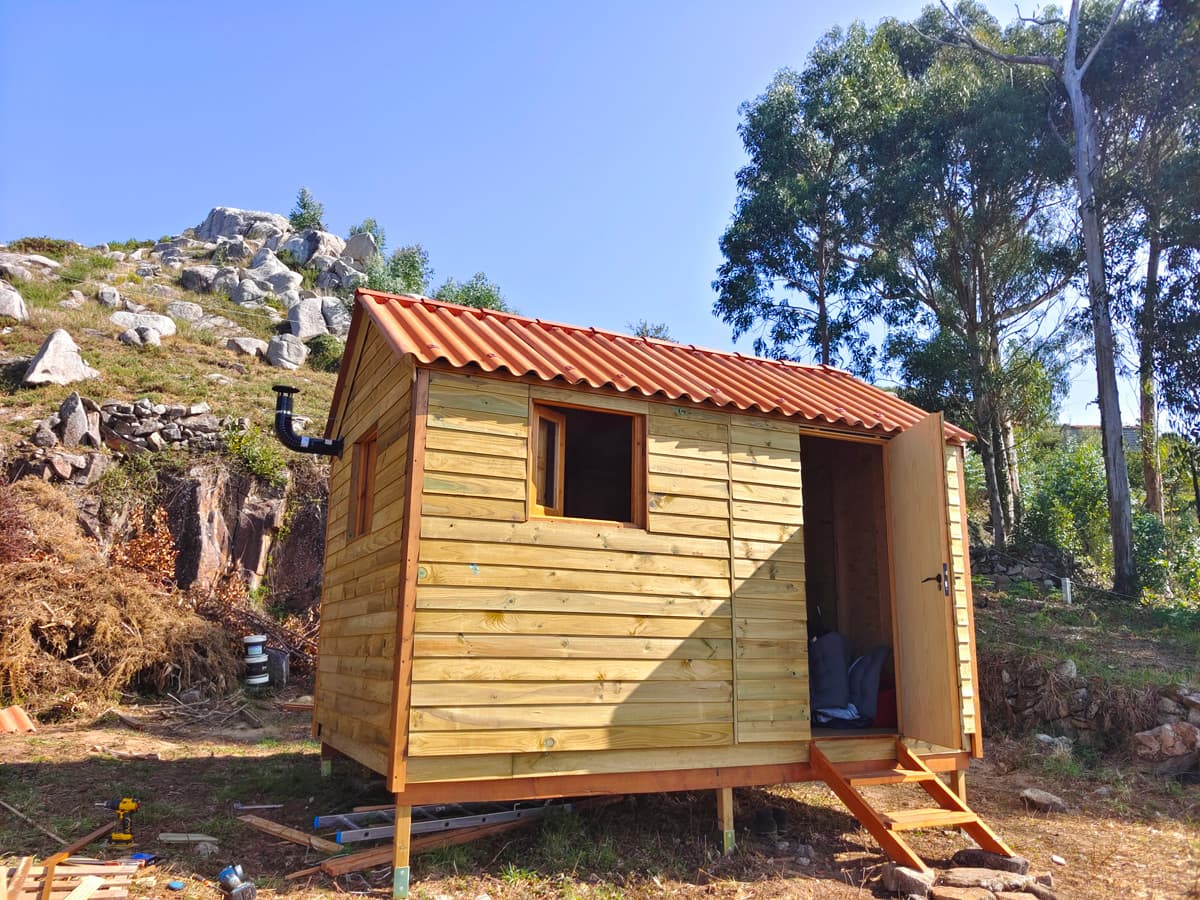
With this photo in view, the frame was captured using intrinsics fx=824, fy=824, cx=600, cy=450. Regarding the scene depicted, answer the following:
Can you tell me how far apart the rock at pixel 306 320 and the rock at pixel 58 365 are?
345 inches

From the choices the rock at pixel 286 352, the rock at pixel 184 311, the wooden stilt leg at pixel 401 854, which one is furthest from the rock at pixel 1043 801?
the rock at pixel 184 311

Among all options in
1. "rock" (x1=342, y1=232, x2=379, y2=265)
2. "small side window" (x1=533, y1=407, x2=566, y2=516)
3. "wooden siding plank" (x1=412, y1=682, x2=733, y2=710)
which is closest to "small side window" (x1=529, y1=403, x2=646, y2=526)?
"small side window" (x1=533, y1=407, x2=566, y2=516)

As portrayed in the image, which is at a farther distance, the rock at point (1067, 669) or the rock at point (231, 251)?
the rock at point (231, 251)

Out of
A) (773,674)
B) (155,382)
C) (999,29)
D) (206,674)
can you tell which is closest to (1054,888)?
(773,674)

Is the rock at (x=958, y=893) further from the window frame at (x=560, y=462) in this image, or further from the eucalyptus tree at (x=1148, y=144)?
the eucalyptus tree at (x=1148, y=144)

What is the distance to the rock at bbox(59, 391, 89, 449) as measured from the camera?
1416 cm

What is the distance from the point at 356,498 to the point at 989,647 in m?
8.38

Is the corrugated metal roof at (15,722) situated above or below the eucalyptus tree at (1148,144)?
below

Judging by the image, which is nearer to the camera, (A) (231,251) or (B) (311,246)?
(A) (231,251)

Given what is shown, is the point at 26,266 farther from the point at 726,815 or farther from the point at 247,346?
the point at 726,815

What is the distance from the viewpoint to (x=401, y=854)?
4.99 meters

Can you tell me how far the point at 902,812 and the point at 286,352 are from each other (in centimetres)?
2217

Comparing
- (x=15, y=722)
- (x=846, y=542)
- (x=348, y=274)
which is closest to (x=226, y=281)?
(x=348, y=274)

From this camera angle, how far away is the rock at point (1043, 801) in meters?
7.35
